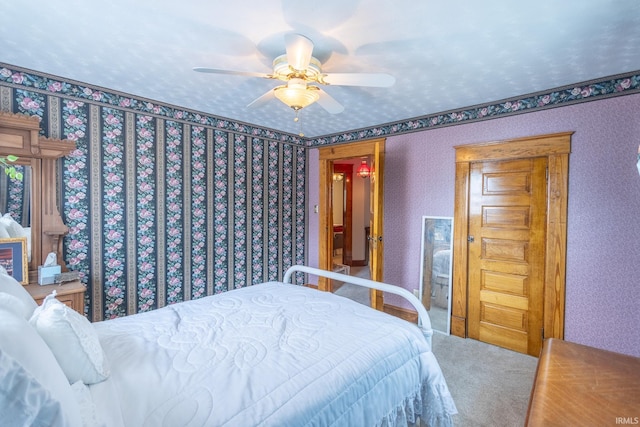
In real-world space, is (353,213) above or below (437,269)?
above

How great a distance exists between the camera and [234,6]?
1.47 m

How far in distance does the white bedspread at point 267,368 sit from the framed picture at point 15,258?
1.07m

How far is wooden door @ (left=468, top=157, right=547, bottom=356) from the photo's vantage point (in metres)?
2.64

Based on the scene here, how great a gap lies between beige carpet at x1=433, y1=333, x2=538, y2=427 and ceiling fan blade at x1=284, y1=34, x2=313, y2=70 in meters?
2.26

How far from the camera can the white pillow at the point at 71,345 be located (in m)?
0.98

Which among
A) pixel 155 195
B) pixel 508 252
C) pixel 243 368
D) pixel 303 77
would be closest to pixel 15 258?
pixel 155 195

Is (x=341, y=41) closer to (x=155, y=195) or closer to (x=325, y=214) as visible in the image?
(x=155, y=195)

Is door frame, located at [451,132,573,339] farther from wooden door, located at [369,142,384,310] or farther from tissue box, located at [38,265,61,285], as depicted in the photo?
tissue box, located at [38,265,61,285]

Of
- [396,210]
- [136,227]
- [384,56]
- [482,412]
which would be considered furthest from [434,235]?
[136,227]

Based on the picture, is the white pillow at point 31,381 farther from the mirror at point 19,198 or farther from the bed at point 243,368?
the mirror at point 19,198

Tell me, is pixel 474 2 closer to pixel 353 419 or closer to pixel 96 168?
pixel 353 419

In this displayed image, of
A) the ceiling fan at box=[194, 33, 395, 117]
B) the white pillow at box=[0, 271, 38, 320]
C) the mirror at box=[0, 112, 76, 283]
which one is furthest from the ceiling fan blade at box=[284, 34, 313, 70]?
the mirror at box=[0, 112, 76, 283]

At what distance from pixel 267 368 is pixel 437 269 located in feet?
8.22

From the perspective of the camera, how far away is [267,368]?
118cm
